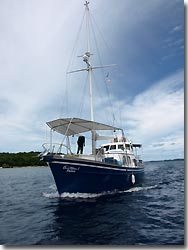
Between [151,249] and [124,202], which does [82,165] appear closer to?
[124,202]

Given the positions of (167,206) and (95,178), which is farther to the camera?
(95,178)

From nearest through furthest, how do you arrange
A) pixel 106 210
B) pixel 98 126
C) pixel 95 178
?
pixel 106 210, pixel 95 178, pixel 98 126

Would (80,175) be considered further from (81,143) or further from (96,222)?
(96,222)

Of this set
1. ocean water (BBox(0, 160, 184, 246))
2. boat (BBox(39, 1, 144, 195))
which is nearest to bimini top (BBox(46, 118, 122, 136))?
boat (BBox(39, 1, 144, 195))

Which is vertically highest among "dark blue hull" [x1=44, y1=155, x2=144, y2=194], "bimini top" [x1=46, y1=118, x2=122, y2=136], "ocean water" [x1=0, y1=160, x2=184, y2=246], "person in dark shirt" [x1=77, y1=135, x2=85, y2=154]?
"bimini top" [x1=46, y1=118, x2=122, y2=136]

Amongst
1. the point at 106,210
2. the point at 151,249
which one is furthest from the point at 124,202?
the point at 151,249

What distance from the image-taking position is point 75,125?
36.6ft

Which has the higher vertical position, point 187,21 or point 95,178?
point 187,21

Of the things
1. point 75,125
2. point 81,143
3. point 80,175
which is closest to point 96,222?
point 80,175

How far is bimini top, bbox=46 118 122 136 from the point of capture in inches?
419

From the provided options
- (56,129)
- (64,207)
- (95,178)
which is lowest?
(64,207)

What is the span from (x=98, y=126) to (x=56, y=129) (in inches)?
82.2

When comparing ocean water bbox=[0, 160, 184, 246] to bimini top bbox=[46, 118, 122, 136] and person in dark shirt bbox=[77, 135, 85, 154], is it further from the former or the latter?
bimini top bbox=[46, 118, 122, 136]

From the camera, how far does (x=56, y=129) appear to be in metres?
11.8
